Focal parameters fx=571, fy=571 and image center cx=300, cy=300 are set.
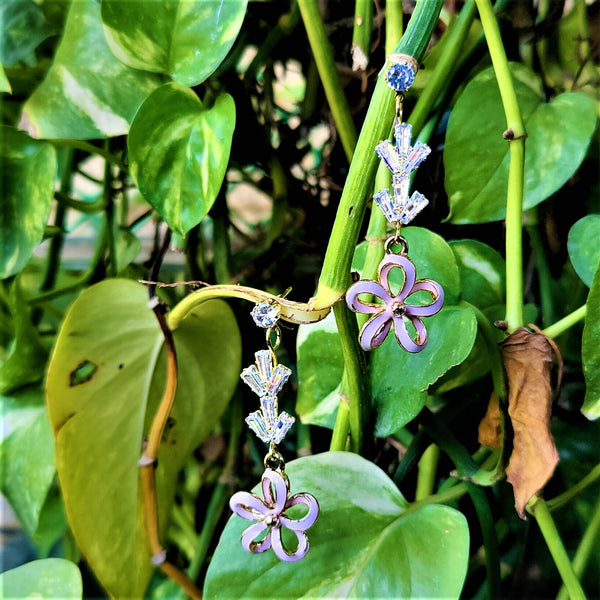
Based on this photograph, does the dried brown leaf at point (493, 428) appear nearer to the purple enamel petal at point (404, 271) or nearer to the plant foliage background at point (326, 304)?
the plant foliage background at point (326, 304)

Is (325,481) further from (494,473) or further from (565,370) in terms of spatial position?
(565,370)

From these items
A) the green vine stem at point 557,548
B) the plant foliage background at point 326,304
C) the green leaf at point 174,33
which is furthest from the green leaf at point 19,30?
the green vine stem at point 557,548

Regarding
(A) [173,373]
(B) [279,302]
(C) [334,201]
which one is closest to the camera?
(B) [279,302]

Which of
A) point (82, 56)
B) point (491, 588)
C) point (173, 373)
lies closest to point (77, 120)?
point (82, 56)

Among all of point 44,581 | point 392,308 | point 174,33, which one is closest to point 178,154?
point 174,33

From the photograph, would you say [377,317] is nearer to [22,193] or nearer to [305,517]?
[305,517]

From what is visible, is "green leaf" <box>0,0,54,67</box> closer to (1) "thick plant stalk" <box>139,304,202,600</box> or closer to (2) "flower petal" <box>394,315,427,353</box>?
(1) "thick plant stalk" <box>139,304,202,600</box>
